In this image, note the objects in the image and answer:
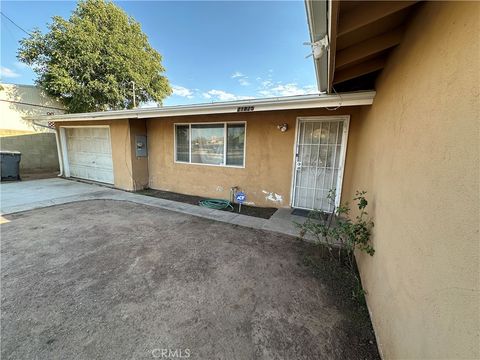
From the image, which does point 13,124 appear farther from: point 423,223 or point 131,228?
point 423,223

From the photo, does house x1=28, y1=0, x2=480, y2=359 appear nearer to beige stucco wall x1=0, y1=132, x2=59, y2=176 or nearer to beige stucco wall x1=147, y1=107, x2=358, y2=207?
beige stucco wall x1=147, y1=107, x2=358, y2=207

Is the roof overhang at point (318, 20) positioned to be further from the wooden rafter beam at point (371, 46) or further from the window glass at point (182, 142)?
the window glass at point (182, 142)

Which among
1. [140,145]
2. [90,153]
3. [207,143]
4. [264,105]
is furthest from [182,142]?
[90,153]

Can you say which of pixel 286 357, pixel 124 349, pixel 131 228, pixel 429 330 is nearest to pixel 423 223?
pixel 429 330

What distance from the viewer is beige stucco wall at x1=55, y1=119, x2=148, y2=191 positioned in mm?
6188

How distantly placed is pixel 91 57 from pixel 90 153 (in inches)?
261

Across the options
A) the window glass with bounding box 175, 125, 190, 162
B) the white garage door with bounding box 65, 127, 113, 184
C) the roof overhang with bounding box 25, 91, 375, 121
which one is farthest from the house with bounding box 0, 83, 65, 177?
the window glass with bounding box 175, 125, 190, 162

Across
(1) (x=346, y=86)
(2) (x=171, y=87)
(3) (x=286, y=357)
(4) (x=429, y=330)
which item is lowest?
(3) (x=286, y=357)

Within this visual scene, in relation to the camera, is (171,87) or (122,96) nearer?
(122,96)

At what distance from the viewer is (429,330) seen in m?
0.99

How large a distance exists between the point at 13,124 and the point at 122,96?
17.3 feet

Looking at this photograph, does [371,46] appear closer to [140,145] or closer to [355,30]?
[355,30]

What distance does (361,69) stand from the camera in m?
2.63

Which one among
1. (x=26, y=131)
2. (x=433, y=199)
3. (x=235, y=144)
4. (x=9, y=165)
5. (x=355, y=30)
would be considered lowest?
(x=9, y=165)
